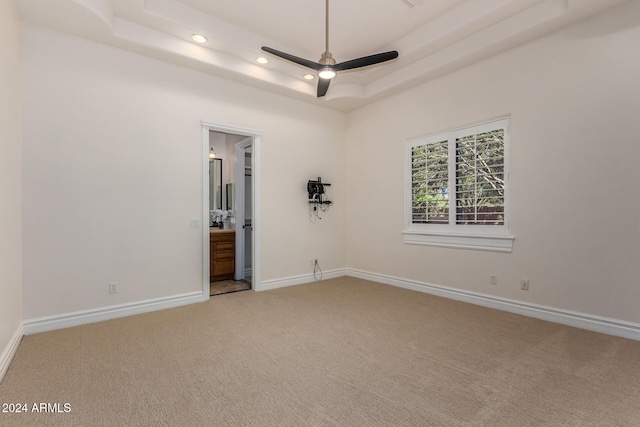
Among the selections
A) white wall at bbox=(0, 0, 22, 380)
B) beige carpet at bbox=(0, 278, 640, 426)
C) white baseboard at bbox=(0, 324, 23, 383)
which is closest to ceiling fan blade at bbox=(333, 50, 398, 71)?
beige carpet at bbox=(0, 278, 640, 426)

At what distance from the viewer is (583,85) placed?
3.13 m

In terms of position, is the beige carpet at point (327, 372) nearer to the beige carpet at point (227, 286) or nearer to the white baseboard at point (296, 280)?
the beige carpet at point (227, 286)

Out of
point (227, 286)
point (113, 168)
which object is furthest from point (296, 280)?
point (113, 168)

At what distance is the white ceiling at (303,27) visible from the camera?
122 inches

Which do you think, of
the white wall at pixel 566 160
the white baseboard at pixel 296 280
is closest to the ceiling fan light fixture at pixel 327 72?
the white wall at pixel 566 160

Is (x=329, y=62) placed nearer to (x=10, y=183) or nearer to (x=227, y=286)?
(x=10, y=183)

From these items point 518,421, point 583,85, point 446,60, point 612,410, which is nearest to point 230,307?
point 518,421

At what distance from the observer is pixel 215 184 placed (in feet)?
21.1

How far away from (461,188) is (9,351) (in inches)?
191

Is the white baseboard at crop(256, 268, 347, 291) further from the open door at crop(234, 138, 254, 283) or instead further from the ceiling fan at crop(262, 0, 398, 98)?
the ceiling fan at crop(262, 0, 398, 98)

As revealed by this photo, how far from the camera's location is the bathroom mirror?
6367 mm

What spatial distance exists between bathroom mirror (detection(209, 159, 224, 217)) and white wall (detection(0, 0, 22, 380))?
348cm

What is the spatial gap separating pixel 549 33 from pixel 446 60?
1.06 metres

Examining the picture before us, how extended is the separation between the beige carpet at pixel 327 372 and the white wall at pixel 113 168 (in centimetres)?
55
